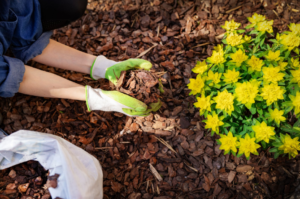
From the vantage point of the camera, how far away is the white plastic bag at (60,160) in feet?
4.08

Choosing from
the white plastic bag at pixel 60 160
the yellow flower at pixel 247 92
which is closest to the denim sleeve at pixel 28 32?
the white plastic bag at pixel 60 160

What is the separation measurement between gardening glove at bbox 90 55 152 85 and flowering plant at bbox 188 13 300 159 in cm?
45

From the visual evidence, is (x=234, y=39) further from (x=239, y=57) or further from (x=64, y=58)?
(x=64, y=58)

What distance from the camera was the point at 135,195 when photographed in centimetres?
148

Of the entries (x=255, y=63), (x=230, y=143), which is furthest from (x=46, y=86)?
(x=255, y=63)

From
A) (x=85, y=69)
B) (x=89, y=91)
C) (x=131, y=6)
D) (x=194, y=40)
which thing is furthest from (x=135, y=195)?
(x=131, y=6)

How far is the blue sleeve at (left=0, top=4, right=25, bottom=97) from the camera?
125cm

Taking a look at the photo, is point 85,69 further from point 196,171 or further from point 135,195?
point 196,171

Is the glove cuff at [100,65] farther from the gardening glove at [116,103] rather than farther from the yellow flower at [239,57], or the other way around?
the yellow flower at [239,57]

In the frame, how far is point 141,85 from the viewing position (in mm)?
1534

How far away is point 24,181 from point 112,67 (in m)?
1.02

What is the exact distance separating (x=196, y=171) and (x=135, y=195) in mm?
473

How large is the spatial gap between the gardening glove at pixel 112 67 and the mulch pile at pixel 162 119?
124mm

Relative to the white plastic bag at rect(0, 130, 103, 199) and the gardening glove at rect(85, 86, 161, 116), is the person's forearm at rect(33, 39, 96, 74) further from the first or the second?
the white plastic bag at rect(0, 130, 103, 199)
